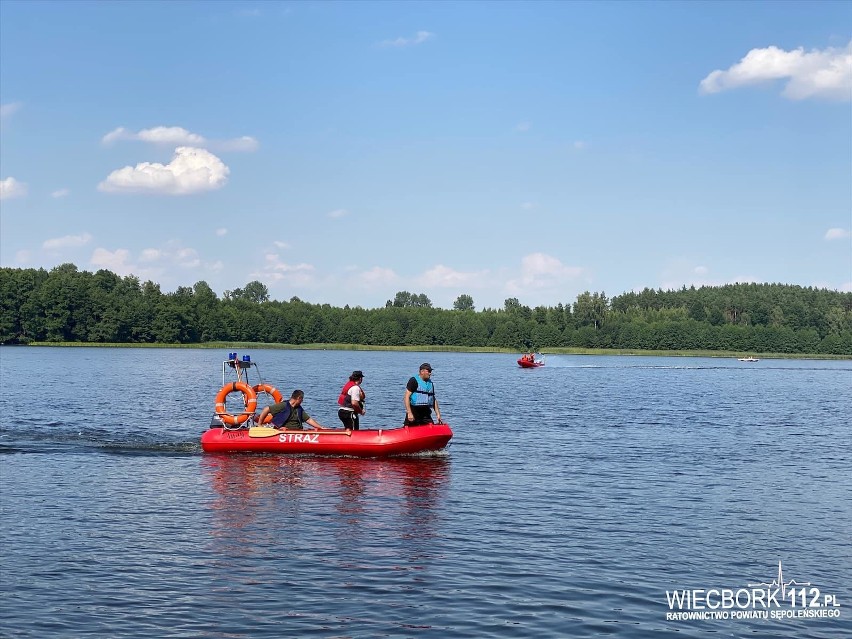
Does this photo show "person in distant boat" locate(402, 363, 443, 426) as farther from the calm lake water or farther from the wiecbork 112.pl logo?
the wiecbork 112.pl logo

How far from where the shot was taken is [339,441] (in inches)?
1073

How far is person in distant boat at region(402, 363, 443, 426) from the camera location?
89.5ft

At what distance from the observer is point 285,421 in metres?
28.0

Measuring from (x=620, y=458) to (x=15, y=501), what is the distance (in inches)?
704

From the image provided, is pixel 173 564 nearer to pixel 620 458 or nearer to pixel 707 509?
pixel 707 509

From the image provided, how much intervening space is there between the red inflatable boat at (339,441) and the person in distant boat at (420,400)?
1.59ft

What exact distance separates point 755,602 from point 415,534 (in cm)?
625

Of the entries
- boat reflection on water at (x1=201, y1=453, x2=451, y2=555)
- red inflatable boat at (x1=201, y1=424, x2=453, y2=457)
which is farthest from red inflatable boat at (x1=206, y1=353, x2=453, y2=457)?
boat reflection on water at (x1=201, y1=453, x2=451, y2=555)

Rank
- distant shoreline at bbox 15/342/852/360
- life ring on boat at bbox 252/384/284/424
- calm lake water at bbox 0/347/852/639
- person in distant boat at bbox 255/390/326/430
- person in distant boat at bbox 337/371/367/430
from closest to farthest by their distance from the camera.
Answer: calm lake water at bbox 0/347/852/639, person in distant boat at bbox 255/390/326/430, person in distant boat at bbox 337/371/367/430, life ring on boat at bbox 252/384/284/424, distant shoreline at bbox 15/342/852/360

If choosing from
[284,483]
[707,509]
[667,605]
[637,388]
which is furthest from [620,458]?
[637,388]

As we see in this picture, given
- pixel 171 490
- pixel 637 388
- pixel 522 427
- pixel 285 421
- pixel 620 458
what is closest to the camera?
pixel 171 490

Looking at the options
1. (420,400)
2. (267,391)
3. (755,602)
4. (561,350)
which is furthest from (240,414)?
(561,350)

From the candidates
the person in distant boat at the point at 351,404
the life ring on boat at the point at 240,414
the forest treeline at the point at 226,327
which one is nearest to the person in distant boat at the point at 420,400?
the person in distant boat at the point at 351,404

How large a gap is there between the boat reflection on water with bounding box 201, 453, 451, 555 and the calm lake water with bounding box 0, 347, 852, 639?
0.31 feet
